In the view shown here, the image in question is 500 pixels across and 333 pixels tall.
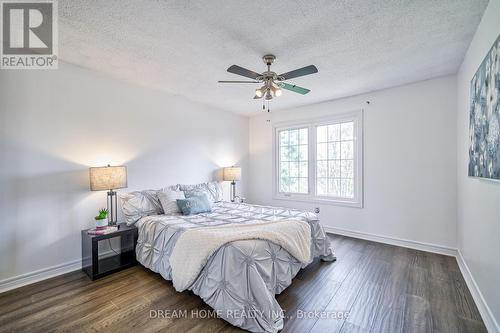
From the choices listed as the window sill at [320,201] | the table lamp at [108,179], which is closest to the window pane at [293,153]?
the window sill at [320,201]

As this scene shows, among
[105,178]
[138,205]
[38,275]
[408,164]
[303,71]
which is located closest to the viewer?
[303,71]

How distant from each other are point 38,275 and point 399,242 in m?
4.95

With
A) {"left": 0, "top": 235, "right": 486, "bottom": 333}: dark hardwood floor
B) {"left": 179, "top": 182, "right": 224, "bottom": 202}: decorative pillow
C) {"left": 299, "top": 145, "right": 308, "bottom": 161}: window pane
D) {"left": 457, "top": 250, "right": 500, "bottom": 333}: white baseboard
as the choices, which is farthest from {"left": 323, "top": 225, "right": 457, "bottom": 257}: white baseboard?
{"left": 179, "top": 182, "right": 224, "bottom": 202}: decorative pillow

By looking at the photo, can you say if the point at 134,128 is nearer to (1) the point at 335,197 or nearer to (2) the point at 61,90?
(2) the point at 61,90

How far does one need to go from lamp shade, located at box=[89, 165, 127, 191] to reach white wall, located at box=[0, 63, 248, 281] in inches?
13.2

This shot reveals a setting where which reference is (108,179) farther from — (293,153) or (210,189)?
(293,153)

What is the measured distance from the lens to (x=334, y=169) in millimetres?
4270

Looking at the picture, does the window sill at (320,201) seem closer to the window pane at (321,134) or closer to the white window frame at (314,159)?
the white window frame at (314,159)

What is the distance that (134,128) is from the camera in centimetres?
335

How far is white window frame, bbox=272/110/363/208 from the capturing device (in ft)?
12.9

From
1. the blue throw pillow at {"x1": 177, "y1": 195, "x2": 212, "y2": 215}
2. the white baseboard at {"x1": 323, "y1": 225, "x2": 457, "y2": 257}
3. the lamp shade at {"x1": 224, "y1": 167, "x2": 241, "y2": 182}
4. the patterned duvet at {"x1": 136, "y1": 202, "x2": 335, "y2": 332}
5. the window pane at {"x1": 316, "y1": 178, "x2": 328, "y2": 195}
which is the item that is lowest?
the white baseboard at {"x1": 323, "y1": 225, "x2": 457, "y2": 257}

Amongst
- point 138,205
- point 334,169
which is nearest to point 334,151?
point 334,169

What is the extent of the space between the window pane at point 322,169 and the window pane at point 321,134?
18.4 inches

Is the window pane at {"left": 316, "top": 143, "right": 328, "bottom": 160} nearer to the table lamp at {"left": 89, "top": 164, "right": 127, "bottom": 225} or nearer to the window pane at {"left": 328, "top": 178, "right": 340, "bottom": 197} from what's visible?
the window pane at {"left": 328, "top": 178, "right": 340, "bottom": 197}
